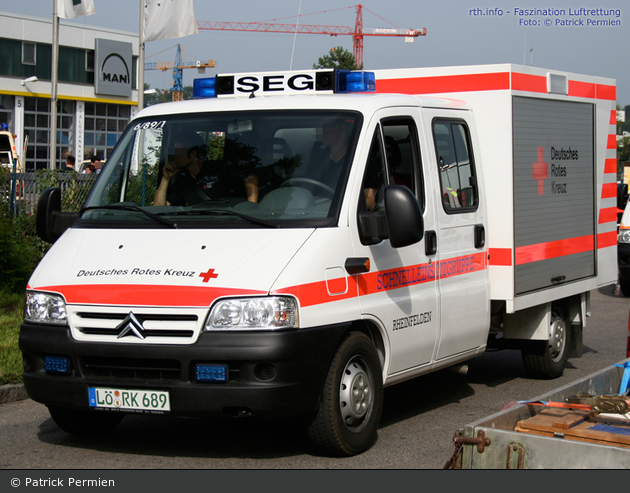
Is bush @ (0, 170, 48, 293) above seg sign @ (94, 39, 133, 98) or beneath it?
beneath

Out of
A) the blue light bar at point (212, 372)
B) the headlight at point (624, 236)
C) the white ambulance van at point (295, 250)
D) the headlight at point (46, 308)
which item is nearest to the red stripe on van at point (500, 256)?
the white ambulance van at point (295, 250)

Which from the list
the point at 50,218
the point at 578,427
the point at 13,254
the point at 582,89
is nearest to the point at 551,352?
the point at 582,89

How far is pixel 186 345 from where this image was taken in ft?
16.5

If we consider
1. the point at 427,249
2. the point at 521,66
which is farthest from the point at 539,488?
the point at 521,66

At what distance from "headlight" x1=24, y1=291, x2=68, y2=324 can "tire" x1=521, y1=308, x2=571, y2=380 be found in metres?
4.66

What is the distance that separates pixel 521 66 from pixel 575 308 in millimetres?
2669

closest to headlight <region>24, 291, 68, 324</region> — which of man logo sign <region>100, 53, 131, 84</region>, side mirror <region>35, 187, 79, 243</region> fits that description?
side mirror <region>35, 187, 79, 243</region>

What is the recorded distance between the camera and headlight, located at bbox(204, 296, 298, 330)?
5.03 metres

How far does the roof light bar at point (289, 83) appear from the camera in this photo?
6.64 m

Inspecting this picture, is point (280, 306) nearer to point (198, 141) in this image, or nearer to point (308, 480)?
point (308, 480)

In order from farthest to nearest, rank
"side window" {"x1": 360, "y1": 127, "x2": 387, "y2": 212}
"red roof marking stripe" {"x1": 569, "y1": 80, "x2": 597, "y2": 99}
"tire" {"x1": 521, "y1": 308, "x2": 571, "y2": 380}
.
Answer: "red roof marking stripe" {"x1": 569, "y1": 80, "x2": 597, "y2": 99} < "tire" {"x1": 521, "y1": 308, "x2": 571, "y2": 380} < "side window" {"x1": 360, "y1": 127, "x2": 387, "y2": 212}

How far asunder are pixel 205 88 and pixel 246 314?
268 cm

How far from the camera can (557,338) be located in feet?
28.3

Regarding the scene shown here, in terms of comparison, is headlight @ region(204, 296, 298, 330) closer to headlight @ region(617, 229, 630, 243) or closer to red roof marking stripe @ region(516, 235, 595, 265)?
red roof marking stripe @ region(516, 235, 595, 265)
